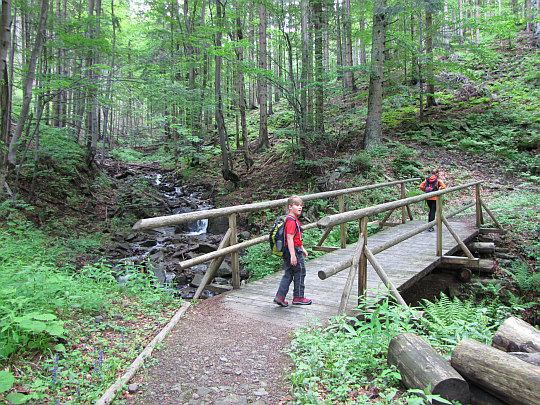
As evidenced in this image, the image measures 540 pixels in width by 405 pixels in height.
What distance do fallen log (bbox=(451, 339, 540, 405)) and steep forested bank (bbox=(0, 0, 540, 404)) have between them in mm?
561

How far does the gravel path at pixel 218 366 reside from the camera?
2604 millimetres

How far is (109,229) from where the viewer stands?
1273 centimetres

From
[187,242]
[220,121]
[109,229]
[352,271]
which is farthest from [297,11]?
[352,271]

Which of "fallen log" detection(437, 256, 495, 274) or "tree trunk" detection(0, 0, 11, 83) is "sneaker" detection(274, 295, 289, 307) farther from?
"tree trunk" detection(0, 0, 11, 83)

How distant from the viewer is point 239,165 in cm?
1998

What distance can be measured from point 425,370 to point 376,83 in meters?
13.5

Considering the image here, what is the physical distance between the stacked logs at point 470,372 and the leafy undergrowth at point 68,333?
2.35 m

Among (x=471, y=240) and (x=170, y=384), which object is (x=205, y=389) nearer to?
(x=170, y=384)

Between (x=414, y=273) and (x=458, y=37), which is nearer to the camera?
(x=414, y=273)

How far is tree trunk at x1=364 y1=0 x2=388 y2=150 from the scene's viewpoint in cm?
1356

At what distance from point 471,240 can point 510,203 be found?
3294mm

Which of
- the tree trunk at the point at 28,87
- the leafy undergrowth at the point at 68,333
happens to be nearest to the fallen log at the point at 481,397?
the leafy undergrowth at the point at 68,333

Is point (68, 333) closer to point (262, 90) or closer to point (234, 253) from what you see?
point (234, 253)

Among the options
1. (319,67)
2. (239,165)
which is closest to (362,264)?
(319,67)
